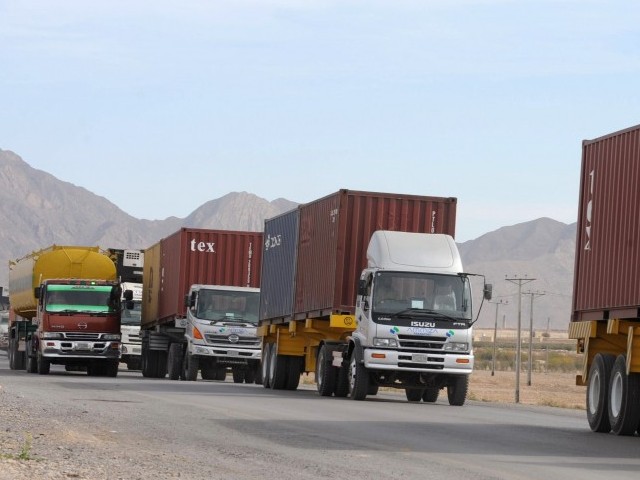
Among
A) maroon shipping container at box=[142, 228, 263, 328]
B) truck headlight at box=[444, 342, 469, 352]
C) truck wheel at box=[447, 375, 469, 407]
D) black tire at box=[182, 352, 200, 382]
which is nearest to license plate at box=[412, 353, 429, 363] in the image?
truck headlight at box=[444, 342, 469, 352]

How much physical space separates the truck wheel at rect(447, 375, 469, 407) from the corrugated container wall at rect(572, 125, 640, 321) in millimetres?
5735

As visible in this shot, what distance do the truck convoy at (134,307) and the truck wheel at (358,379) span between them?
1978cm

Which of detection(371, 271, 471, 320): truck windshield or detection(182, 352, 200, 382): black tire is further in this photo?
detection(182, 352, 200, 382): black tire

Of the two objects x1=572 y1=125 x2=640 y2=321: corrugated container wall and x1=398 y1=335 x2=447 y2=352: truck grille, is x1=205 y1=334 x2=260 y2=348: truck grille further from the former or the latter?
x1=572 y1=125 x2=640 y2=321: corrugated container wall

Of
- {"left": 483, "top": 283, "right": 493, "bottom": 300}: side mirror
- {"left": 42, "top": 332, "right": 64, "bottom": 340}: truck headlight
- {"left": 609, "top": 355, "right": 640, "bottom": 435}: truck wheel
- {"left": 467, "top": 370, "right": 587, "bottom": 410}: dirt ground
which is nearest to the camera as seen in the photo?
{"left": 609, "top": 355, "right": 640, "bottom": 435}: truck wheel

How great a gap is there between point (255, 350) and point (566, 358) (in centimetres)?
8898

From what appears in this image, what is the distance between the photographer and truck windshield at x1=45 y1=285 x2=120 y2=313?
1569 inches

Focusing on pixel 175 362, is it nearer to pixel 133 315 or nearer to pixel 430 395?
pixel 133 315

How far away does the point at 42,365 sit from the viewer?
4062cm

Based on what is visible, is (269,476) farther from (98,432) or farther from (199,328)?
(199,328)

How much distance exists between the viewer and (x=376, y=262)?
28000 mm

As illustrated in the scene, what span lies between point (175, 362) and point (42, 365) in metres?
3.60

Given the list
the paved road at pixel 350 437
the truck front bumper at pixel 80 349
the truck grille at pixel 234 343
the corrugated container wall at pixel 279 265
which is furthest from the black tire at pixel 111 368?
the paved road at pixel 350 437

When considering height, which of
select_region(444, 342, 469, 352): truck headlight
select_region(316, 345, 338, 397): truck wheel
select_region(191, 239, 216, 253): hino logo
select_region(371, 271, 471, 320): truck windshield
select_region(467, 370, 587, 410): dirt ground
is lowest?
select_region(467, 370, 587, 410): dirt ground
